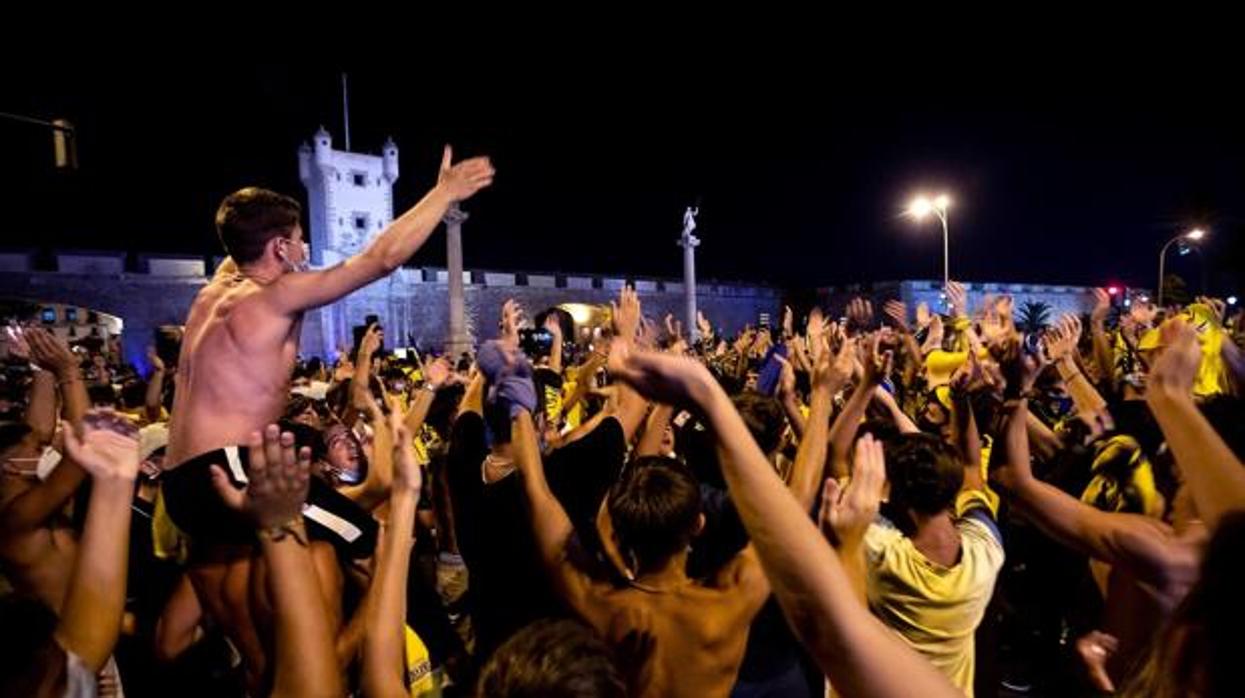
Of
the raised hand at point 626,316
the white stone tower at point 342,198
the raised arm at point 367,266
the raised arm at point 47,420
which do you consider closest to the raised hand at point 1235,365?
the raised hand at point 626,316

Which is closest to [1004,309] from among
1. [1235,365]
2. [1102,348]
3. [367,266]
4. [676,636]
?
[1235,365]

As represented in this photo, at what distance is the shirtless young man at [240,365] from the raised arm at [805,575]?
5.39 ft

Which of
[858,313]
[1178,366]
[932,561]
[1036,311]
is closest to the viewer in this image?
[1178,366]

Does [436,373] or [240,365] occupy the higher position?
[240,365]

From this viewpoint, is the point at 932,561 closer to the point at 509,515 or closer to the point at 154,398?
the point at 509,515

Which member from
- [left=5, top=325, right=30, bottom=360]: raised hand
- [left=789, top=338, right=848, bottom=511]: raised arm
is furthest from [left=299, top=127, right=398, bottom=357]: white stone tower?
[left=789, top=338, right=848, bottom=511]: raised arm

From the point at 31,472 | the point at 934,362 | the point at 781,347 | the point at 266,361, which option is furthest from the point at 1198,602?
the point at 781,347

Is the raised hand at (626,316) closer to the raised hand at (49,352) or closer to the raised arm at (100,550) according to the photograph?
the raised arm at (100,550)

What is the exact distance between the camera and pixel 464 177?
2861 millimetres

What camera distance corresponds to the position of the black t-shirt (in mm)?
2561

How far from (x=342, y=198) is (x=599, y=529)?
51.6 m

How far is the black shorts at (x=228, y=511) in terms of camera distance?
2314 millimetres

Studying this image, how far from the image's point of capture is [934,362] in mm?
5809

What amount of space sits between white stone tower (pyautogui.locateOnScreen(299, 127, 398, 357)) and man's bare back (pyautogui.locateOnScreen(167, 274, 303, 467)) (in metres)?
44.1
